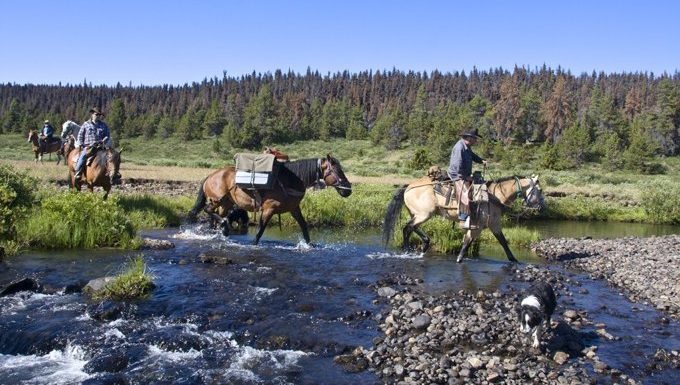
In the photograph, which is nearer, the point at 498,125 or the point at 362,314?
the point at 362,314

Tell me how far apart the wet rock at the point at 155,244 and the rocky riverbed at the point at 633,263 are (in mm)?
10099

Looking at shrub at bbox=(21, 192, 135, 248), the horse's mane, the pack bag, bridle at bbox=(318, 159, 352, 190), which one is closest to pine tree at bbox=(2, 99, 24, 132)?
shrub at bbox=(21, 192, 135, 248)

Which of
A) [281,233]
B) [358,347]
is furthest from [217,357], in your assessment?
[281,233]

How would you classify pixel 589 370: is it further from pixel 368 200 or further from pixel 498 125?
pixel 498 125

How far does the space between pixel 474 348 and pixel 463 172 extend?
6257 mm

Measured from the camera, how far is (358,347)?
809 centimetres

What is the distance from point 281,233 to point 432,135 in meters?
63.1

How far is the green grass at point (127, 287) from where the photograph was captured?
991 centimetres

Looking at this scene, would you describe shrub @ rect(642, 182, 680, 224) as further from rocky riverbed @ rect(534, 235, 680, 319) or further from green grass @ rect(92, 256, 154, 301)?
green grass @ rect(92, 256, 154, 301)

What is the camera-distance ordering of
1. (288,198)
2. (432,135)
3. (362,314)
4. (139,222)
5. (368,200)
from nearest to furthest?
(362,314) → (288,198) → (139,222) → (368,200) → (432,135)

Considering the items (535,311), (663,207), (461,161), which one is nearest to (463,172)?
(461,161)

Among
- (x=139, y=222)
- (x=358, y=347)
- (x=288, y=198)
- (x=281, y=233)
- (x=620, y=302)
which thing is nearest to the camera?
(x=358, y=347)

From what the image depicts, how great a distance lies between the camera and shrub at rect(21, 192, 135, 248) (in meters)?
13.4

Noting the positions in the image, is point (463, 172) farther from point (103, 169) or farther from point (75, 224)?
point (103, 169)
